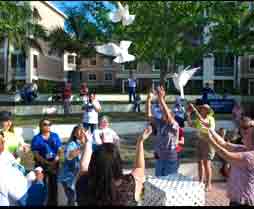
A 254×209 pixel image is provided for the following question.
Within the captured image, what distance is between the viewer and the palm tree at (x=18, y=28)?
13.6 metres

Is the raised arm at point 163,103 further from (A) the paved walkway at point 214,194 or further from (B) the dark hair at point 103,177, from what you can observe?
(B) the dark hair at point 103,177

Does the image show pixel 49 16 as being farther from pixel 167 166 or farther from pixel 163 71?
pixel 167 166

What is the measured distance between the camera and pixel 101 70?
55438 millimetres

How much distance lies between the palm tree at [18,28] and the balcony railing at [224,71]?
18.8 m

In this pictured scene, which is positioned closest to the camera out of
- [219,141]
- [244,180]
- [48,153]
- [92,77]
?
[244,180]

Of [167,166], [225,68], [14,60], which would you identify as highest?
[14,60]

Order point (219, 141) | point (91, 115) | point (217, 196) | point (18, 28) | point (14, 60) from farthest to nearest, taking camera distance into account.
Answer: point (14, 60), point (18, 28), point (91, 115), point (217, 196), point (219, 141)

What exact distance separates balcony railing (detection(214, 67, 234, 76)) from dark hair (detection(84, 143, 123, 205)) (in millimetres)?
44204

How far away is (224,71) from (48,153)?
1640 inches

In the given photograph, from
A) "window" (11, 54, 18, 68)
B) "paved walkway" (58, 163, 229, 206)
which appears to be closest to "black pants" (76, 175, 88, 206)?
"paved walkway" (58, 163, 229, 206)

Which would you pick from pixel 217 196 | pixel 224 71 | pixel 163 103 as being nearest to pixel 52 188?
pixel 163 103

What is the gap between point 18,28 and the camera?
16.2 m

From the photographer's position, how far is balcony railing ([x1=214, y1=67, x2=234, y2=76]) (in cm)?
4584

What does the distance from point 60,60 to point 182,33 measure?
35330mm
